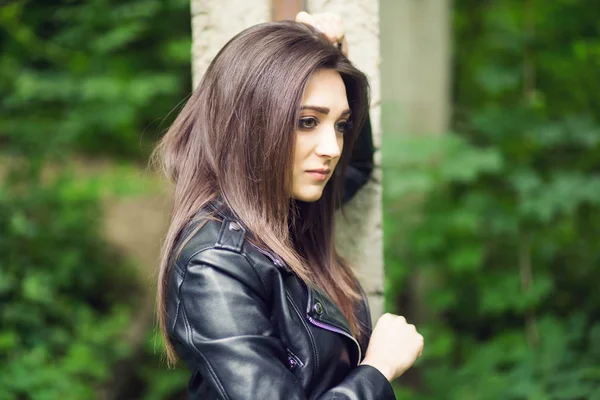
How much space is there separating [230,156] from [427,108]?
3546 millimetres

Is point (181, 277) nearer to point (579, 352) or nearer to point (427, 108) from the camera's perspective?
point (579, 352)

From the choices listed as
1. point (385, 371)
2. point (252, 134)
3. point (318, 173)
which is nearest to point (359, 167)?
point (318, 173)

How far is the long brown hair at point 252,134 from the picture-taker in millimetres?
1678

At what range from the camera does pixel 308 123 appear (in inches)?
69.4

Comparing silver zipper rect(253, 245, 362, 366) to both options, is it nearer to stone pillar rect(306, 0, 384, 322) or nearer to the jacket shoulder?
the jacket shoulder

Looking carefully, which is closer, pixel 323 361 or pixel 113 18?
pixel 323 361

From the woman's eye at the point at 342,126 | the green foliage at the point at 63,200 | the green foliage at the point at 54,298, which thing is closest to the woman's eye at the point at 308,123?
the woman's eye at the point at 342,126

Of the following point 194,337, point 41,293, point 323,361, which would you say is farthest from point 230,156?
point 41,293

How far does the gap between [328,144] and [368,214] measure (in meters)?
0.71

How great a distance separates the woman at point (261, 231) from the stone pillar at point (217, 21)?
453mm

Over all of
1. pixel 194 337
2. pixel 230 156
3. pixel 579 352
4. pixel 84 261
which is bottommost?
pixel 579 352

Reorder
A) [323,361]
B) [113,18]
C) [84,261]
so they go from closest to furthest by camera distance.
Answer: [323,361], [113,18], [84,261]

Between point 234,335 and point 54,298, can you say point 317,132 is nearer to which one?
point 234,335

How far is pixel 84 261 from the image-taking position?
4.98 meters
